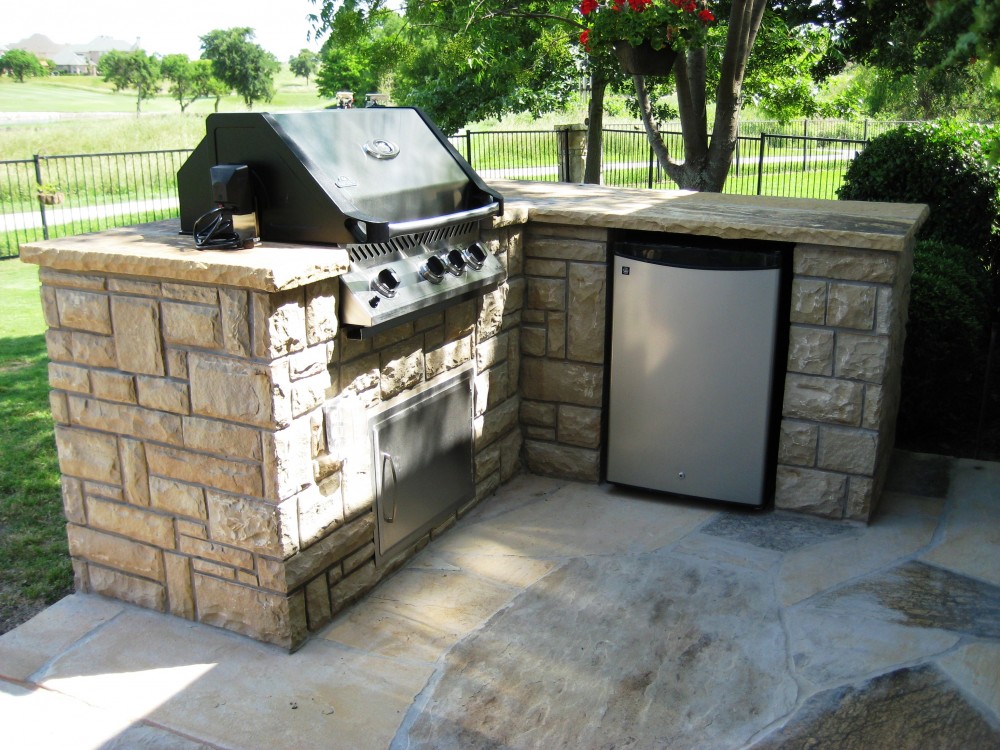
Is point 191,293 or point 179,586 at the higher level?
point 191,293

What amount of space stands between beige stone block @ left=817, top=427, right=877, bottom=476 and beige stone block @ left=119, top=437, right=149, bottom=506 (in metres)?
2.49

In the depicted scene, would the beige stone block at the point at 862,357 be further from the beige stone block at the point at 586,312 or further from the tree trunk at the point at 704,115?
the tree trunk at the point at 704,115

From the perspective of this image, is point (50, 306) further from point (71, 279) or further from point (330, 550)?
point (330, 550)

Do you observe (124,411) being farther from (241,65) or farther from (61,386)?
(241,65)

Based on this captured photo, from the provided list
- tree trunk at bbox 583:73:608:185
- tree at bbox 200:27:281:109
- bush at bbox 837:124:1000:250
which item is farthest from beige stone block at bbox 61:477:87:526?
tree at bbox 200:27:281:109

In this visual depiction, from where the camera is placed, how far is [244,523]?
2.78 m

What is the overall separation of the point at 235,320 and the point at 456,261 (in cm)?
95

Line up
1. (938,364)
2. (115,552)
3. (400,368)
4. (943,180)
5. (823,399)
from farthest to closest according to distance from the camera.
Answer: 1. (943,180)
2. (938,364)
3. (823,399)
4. (400,368)
5. (115,552)

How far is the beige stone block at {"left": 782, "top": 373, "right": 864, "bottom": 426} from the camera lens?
11.6 feet

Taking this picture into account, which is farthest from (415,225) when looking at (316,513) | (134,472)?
(134,472)

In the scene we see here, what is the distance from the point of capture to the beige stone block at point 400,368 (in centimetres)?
315

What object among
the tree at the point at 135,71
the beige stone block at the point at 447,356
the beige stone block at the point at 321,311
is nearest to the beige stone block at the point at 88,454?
the beige stone block at the point at 321,311

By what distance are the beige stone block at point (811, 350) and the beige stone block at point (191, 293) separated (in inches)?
84.9

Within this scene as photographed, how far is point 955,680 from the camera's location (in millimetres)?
2701
